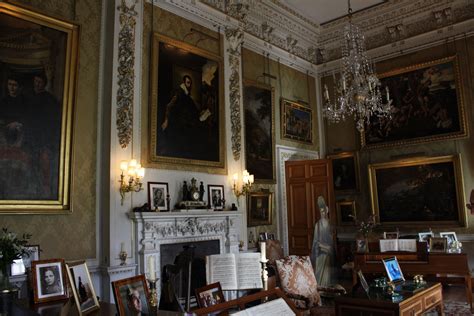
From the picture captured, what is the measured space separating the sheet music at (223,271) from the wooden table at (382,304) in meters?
1.61

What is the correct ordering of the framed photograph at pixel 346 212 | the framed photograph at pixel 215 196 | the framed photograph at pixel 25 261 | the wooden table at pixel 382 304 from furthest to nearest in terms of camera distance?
1. the framed photograph at pixel 346 212
2. the framed photograph at pixel 215 196
3. the framed photograph at pixel 25 261
4. the wooden table at pixel 382 304

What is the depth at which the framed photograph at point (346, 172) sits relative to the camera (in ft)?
40.4

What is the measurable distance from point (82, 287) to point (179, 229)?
4322mm

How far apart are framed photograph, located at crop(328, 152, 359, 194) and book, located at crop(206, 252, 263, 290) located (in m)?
8.09

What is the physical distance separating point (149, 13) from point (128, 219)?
13.4 ft

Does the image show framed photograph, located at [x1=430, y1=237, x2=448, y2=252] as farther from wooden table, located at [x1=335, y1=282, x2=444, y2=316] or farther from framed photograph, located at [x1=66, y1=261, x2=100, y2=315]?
framed photograph, located at [x1=66, y1=261, x2=100, y2=315]

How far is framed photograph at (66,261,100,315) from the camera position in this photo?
3480mm

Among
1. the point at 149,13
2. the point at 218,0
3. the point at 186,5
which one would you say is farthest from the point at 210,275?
the point at 218,0

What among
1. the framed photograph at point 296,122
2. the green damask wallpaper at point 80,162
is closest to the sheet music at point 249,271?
the green damask wallpaper at point 80,162

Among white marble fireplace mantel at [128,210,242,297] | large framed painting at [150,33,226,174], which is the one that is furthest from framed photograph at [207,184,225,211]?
large framed painting at [150,33,226,174]

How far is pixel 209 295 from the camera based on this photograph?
388cm

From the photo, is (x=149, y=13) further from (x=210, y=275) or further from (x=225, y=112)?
(x=210, y=275)

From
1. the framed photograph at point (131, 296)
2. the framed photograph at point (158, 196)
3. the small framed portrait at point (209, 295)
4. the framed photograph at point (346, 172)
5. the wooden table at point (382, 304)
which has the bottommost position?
the wooden table at point (382, 304)

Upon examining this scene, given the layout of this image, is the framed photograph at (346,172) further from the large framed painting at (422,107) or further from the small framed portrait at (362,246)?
the small framed portrait at (362,246)
